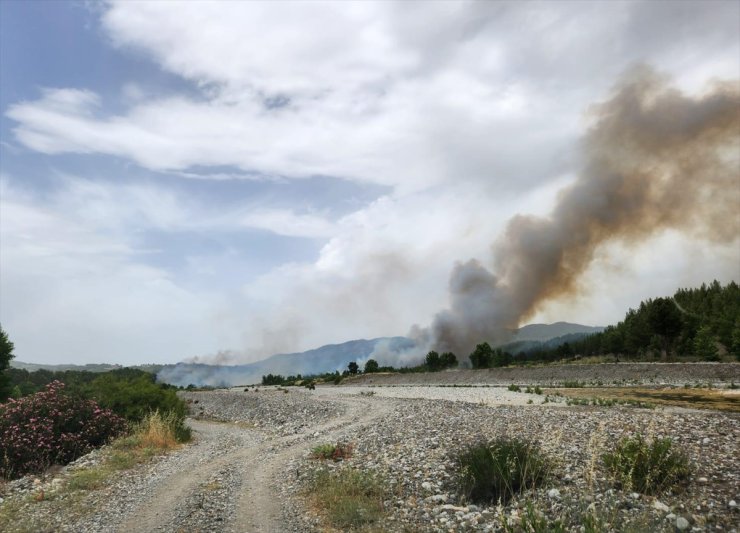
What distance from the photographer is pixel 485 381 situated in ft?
212

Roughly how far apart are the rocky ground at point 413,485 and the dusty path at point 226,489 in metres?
0.05

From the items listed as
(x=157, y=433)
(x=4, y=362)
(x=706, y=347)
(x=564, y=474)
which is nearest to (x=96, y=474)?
(x=157, y=433)

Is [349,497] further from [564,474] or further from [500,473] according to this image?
[564,474]

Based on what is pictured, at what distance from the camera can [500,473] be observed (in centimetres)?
1130

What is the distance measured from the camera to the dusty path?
457 inches

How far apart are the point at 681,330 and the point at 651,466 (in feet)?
239

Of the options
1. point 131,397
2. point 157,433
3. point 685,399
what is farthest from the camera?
point 131,397

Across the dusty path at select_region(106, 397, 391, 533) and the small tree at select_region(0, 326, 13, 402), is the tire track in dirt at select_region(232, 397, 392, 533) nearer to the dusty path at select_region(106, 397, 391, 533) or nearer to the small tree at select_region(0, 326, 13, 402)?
the dusty path at select_region(106, 397, 391, 533)

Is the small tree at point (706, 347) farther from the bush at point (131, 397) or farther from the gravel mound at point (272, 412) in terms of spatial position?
the bush at point (131, 397)

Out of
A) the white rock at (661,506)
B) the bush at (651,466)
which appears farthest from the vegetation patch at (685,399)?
the white rock at (661,506)

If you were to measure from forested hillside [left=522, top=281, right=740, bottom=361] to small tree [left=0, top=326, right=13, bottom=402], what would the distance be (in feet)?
252

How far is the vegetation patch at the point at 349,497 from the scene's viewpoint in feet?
36.4

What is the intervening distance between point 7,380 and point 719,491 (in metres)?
60.7

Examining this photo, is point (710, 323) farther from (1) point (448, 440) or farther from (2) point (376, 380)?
(1) point (448, 440)
